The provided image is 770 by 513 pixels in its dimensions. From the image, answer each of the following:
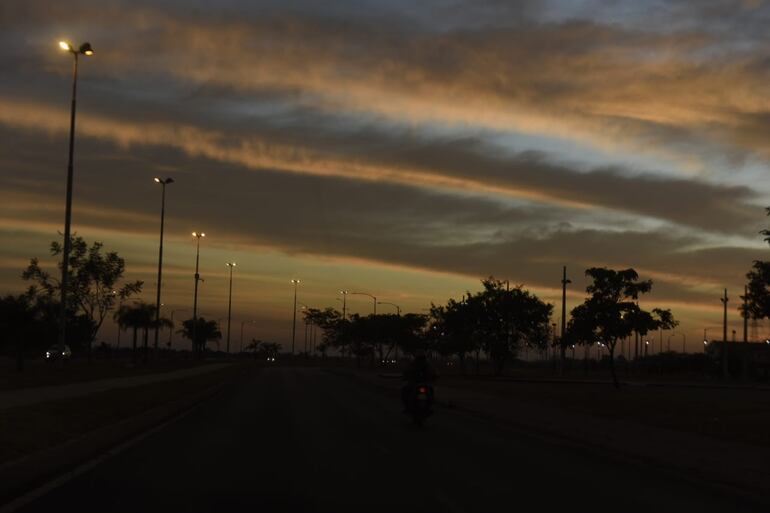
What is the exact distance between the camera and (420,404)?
2539 cm

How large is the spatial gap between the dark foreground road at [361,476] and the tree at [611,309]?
29.0 metres

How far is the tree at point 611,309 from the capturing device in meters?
51.9

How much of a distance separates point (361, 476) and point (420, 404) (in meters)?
10.7

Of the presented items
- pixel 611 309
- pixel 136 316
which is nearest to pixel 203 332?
pixel 136 316

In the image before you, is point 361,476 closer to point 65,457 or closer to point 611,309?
point 65,457

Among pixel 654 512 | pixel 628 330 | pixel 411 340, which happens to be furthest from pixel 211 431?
pixel 411 340

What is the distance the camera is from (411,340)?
127062 mm

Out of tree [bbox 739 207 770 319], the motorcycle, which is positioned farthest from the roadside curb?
tree [bbox 739 207 770 319]

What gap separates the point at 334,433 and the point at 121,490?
10372mm

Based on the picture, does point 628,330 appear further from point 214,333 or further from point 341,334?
point 214,333

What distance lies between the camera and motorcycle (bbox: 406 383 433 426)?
83.3ft

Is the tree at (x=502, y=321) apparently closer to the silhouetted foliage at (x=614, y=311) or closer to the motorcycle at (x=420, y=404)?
the silhouetted foliage at (x=614, y=311)

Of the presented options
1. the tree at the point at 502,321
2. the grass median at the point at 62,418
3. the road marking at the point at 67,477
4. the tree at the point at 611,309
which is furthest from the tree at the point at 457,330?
the road marking at the point at 67,477

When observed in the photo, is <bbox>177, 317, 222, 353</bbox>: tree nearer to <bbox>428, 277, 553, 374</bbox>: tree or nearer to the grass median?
<bbox>428, 277, 553, 374</bbox>: tree
